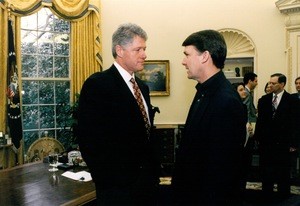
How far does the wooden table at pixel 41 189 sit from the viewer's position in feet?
6.64

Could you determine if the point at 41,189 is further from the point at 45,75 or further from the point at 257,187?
the point at 45,75

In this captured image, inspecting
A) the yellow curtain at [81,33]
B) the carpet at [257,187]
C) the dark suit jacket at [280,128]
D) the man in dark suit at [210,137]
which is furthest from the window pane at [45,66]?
the man in dark suit at [210,137]

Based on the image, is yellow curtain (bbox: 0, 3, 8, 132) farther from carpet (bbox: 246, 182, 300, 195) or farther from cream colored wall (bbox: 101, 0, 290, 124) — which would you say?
carpet (bbox: 246, 182, 300, 195)

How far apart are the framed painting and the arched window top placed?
1.28 m

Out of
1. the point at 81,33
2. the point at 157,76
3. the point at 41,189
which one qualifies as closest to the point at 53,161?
the point at 41,189

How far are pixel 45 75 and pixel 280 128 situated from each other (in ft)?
13.2

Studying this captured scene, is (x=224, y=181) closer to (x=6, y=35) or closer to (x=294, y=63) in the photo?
(x=6, y=35)

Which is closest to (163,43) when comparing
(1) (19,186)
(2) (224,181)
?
(1) (19,186)

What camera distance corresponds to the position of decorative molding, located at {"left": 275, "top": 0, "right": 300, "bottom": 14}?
608 cm

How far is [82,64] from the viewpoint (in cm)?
632

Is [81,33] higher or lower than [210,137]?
higher

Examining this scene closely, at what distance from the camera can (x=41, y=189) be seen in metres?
2.25

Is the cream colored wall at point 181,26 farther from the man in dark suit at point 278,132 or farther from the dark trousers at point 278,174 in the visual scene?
the dark trousers at point 278,174

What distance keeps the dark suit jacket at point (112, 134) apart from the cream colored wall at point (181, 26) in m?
4.78
